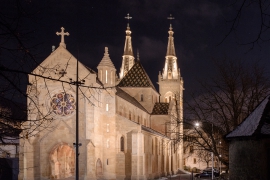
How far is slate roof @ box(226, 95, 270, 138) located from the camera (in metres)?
16.0

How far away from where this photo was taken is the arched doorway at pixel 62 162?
143 ft

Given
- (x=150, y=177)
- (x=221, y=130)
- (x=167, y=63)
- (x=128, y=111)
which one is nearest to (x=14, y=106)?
(x=221, y=130)

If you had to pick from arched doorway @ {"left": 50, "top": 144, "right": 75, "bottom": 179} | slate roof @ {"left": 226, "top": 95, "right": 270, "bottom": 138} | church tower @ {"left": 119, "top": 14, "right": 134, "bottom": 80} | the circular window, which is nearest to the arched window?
arched doorway @ {"left": 50, "top": 144, "right": 75, "bottom": 179}

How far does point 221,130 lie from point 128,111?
98.5 feet

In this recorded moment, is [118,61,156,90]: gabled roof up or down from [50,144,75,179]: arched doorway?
up

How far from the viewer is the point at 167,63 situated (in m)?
82.4

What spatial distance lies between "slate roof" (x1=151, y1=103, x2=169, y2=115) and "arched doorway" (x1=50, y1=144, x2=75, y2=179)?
24905 mm

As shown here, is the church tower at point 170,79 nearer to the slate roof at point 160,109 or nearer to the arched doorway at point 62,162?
the slate roof at point 160,109

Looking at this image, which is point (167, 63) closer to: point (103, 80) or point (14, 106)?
point (103, 80)

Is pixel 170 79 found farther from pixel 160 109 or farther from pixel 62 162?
pixel 62 162

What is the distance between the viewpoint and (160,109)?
236ft

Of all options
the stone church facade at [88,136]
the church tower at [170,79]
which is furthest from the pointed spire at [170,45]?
the stone church facade at [88,136]

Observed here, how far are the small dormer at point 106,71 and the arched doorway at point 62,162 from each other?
8.26 meters

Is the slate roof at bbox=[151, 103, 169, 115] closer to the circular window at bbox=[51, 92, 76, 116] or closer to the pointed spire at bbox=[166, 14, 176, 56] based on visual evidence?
the pointed spire at bbox=[166, 14, 176, 56]
